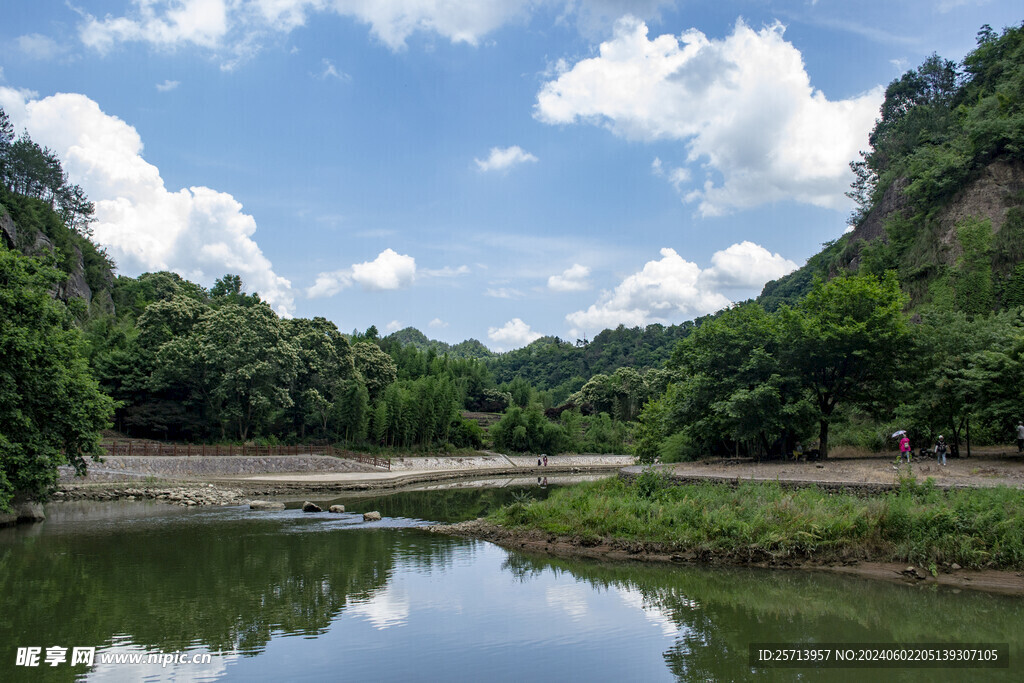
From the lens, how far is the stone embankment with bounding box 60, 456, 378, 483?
108 ft

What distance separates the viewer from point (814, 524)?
1603 centimetres

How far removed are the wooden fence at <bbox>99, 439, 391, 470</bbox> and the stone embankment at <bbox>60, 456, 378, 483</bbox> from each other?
0.89 m

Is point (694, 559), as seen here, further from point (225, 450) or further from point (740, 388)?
point (225, 450)

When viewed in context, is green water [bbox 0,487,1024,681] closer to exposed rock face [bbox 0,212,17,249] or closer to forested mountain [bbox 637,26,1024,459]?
forested mountain [bbox 637,26,1024,459]

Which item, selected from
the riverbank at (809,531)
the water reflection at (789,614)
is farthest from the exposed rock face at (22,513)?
the water reflection at (789,614)

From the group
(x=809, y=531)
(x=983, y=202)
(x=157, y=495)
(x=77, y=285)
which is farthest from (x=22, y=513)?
(x=77, y=285)

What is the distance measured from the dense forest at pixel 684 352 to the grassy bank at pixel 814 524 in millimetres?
6903

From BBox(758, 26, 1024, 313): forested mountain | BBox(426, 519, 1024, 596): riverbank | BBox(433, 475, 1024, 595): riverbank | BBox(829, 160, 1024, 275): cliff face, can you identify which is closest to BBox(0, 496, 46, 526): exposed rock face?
BBox(426, 519, 1024, 596): riverbank

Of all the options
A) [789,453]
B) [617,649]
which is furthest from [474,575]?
[789,453]

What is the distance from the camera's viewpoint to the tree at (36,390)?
2012 cm

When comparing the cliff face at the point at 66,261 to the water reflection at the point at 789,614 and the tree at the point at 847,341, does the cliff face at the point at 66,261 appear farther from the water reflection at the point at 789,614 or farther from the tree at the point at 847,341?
the water reflection at the point at 789,614

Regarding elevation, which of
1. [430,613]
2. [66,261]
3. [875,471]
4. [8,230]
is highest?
[8,230]

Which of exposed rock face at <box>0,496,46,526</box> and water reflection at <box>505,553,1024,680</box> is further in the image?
exposed rock face at <box>0,496,46,526</box>

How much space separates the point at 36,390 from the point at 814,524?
938 inches
